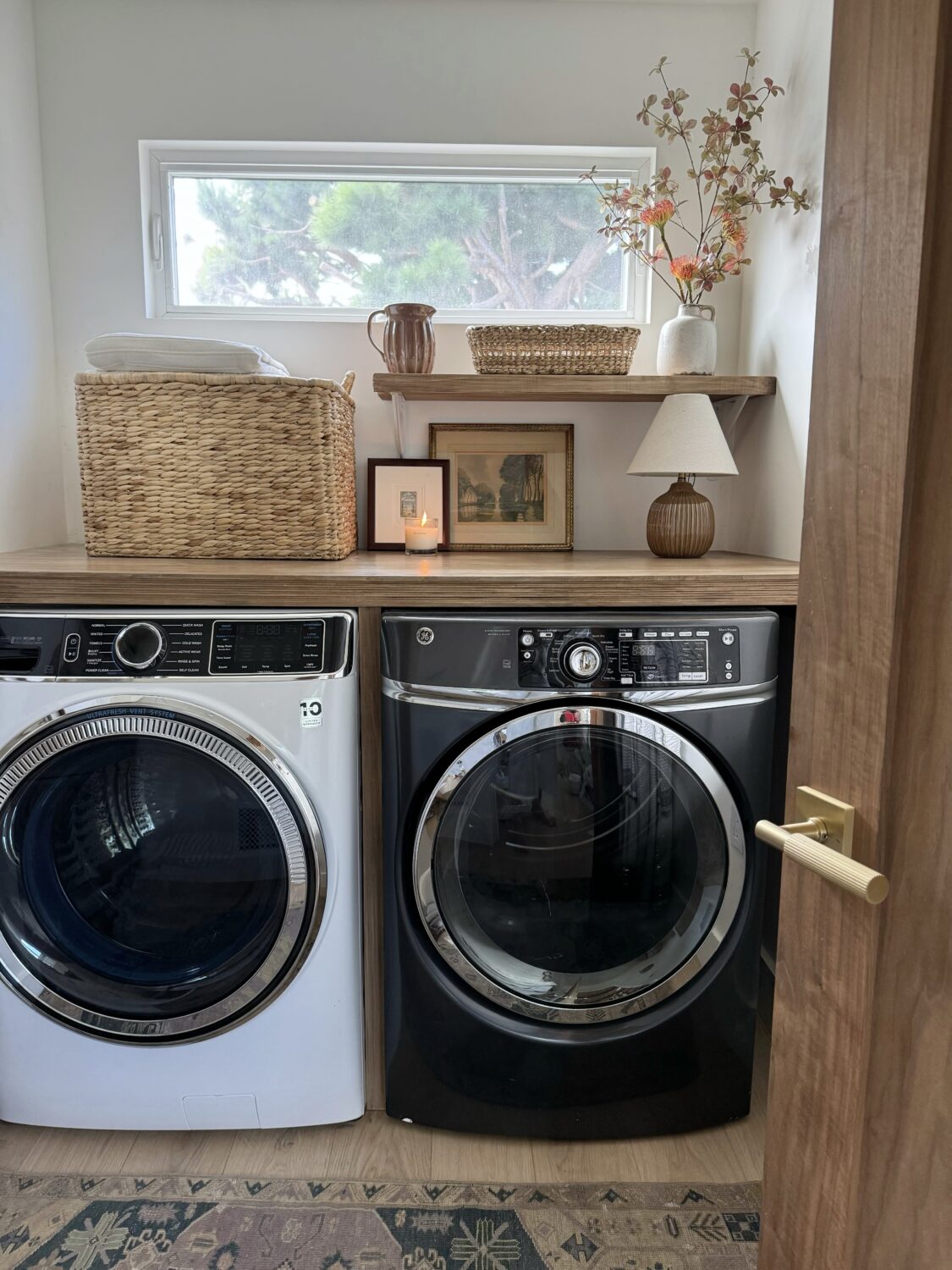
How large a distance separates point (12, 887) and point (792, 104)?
2193mm

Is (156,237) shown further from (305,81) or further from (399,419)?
(399,419)

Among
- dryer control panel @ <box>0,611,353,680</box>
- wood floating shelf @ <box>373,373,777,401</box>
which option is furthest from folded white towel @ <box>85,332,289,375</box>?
dryer control panel @ <box>0,611,353,680</box>

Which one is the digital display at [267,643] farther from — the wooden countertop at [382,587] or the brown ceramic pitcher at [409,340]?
the brown ceramic pitcher at [409,340]

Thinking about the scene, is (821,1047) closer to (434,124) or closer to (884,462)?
(884,462)

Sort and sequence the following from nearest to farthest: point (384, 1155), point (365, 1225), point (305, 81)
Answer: point (365, 1225), point (384, 1155), point (305, 81)

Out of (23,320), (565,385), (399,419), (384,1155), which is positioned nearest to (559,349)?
(565,385)

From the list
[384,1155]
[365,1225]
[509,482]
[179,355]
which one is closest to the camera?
[365,1225]

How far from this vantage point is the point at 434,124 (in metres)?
1.90

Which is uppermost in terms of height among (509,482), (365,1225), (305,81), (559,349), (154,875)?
(305,81)

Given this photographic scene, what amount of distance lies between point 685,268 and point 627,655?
39.3 inches

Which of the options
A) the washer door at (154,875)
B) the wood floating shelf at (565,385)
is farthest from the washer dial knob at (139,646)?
the wood floating shelf at (565,385)

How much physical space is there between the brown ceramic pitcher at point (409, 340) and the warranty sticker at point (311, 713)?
0.85m

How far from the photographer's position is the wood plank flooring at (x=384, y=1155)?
1383 millimetres

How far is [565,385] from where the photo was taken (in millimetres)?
1704
